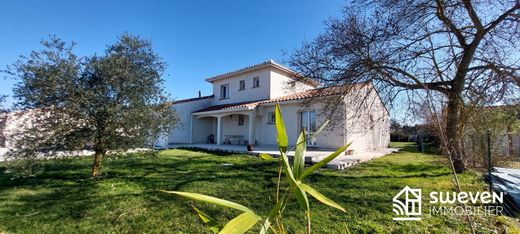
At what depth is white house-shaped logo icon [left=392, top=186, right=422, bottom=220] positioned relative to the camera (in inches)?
197

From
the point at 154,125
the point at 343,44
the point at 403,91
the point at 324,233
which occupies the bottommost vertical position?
the point at 324,233

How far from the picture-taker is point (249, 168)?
31.9ft

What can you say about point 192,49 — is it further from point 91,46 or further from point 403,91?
point 403,91

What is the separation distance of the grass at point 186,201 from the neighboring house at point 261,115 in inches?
212

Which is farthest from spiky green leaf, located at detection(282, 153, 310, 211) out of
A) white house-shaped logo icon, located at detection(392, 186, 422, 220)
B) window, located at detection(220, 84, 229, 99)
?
window, located at detection(220, 84, 229, 99)

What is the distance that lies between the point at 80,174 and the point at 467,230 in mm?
10809

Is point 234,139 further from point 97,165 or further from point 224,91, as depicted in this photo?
point 97,165

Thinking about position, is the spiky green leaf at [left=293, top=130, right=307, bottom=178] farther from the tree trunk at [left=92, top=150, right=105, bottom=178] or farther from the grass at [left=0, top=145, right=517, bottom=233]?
the tree trunk at [left=92, top=150, right=105, bottom=178]

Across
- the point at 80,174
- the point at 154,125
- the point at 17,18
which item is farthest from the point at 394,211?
the point at 17,18

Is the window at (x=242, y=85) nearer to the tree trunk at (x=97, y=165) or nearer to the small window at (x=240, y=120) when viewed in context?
the small window at (x=240, y=120)

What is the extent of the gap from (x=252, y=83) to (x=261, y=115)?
3443 mm

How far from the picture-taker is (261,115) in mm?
17656

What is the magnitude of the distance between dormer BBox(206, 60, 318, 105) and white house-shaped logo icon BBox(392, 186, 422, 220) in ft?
37.8

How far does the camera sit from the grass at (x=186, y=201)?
4570 millimetres
